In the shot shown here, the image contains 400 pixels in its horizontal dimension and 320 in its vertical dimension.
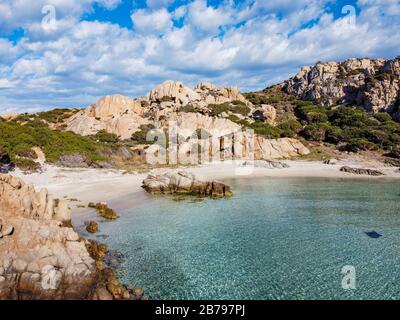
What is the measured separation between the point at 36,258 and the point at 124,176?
3220 centimetres

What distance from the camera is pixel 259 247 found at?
19.5 metres

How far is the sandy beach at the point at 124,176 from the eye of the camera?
33.6m

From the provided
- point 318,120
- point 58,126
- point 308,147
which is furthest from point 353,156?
point 58,126

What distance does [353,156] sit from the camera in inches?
2547

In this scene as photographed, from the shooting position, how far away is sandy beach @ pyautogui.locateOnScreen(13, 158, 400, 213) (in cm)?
3362

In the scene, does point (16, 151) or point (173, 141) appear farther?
point (173, 141)

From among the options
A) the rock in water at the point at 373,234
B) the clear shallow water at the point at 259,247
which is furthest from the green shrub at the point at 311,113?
the rock in water at the point at 373,234

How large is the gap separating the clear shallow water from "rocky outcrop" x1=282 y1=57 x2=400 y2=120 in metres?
66.0

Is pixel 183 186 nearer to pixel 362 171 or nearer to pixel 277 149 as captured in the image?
pixel 362 171

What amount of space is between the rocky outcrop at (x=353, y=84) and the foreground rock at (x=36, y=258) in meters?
87.5

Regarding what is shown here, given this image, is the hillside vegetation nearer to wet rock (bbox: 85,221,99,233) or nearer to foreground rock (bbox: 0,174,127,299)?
wet rock (bbox: 85,221,99,233)

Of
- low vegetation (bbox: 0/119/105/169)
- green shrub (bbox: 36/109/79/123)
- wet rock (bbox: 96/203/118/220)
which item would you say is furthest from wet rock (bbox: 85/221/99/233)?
green shrub (bbox: 36/109/79/123)

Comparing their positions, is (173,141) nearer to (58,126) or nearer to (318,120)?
(58,126)
